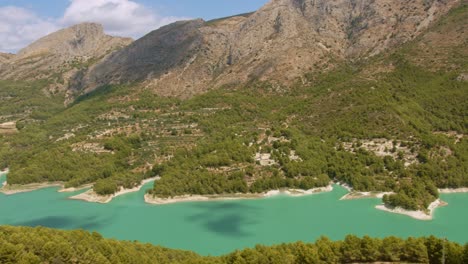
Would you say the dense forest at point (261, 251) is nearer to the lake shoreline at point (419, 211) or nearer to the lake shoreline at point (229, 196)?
the lake shoreline at point (419, 211)

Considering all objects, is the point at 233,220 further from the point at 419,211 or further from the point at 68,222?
the point at 419,211

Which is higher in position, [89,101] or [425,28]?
[425,28]

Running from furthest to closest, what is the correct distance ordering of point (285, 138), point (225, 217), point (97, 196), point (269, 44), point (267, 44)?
point (267, 44) → point (269, 44) → point (285, 138) → point (97, 196) → point (225, 217)

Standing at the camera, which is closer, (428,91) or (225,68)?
(428,91)

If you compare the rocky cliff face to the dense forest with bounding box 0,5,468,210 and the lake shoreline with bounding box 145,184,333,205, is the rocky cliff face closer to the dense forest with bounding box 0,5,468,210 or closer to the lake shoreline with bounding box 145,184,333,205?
the dense forest with bounding box 0,5,468,210

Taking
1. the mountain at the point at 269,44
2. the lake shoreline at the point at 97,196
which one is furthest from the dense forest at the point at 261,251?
the mountain at the point at 269,44

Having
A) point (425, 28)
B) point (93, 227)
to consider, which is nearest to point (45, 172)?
point (93, 227)

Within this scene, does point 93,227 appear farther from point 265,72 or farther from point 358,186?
point 265,72

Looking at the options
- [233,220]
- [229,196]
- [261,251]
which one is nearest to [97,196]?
[229,196]
